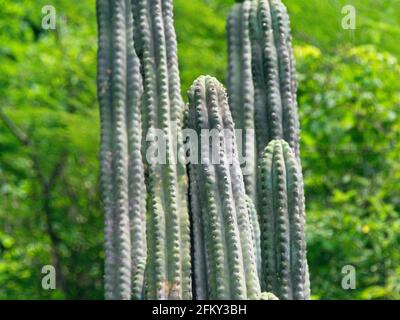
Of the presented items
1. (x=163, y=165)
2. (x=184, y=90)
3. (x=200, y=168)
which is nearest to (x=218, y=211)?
(x=200, y=168)

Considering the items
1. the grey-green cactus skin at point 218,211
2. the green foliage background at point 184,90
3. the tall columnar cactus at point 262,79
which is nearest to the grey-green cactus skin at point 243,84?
the tall columnar cactus at point 262,79

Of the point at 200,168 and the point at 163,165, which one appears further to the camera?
the point at 163,165

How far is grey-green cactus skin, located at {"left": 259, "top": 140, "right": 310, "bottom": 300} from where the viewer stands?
3.81 meters

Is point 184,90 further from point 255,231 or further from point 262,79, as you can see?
point 255,231

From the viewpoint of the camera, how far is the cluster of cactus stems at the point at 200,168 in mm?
3580

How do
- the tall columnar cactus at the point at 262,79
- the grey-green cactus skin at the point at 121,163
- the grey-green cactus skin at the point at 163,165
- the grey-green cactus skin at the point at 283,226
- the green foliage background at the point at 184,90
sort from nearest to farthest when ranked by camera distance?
the grey-green cactus skin at the point at 163,165, the grey-green cactus skin at the point at 283,226, the grey-green cactus skin at the point at 121,163, the tall columnar cactus at the point at 262,79, the green foliage background at the point at 184,90

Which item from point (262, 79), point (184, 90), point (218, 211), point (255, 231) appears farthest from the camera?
point (184, 90)

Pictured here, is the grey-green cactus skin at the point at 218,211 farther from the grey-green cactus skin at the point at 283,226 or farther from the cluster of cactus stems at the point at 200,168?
the grey-green cactus skin at the point at 283,226

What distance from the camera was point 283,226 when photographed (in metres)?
3.79

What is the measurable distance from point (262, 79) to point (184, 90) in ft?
11.7

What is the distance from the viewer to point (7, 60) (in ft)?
34.6

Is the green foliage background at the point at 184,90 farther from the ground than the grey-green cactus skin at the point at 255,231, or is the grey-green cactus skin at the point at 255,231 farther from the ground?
the green foliage background at the point at 184,90

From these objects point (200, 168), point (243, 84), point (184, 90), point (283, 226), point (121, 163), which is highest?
point (184, 90)
